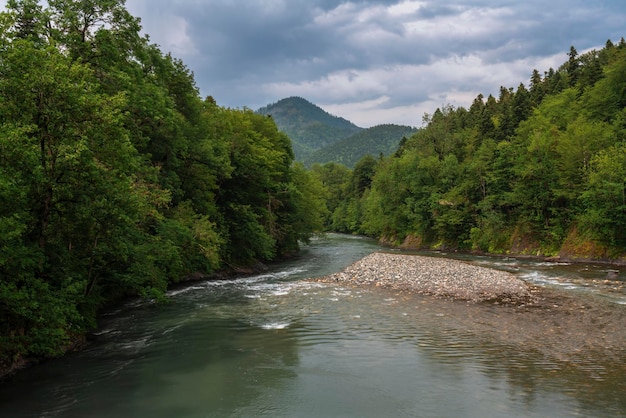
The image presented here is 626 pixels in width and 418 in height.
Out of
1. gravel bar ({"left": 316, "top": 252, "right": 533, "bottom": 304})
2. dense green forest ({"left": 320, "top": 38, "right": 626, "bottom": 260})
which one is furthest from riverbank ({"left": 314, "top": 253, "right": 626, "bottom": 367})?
dense green forest ({"left": 320, "top": 38, "right": 626, "bottom": 260})

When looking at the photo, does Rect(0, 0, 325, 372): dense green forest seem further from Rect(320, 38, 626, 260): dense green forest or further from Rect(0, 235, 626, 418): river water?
Rect(320, 38, 626, 260): dense green forest

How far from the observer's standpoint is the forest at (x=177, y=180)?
1178 cm

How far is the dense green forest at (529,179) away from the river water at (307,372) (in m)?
24.2

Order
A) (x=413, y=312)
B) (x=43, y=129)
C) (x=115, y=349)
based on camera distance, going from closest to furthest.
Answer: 1. (x=43, y=129)
2. (x=115, y=349)
3. (x=413, y=312)

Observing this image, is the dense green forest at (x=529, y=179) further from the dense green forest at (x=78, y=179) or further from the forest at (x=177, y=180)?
the dense green forest at (x=78, y=179)

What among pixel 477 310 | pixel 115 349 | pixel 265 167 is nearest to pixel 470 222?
pixel 265 167

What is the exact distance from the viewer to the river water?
32.5 feet

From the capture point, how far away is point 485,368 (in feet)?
39.7

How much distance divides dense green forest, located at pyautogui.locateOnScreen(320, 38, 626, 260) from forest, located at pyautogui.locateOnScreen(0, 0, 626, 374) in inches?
8.9

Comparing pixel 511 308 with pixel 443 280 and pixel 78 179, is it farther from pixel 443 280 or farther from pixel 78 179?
pixel 78 179

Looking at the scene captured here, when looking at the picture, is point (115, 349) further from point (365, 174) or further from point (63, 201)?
point (365, 174)

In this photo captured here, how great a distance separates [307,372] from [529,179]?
44.1 m

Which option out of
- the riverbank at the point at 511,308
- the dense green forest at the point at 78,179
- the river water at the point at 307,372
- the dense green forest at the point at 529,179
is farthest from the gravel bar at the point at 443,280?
the dense green forest at the point at 529,179

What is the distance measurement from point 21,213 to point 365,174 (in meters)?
108
